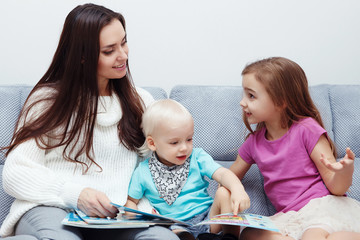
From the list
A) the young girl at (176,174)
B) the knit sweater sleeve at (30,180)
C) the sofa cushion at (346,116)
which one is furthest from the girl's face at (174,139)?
the sofa cushion at (346,116)

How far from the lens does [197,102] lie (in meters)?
2.13

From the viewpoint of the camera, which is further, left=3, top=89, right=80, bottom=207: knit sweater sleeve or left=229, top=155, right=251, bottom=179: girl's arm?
left=229, top=155, right=251, bottom=179: girl's arm

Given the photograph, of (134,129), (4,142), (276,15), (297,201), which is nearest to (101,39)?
(134,129)

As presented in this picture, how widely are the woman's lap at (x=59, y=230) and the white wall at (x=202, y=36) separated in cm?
105

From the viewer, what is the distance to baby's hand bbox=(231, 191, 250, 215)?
1523 millimetres

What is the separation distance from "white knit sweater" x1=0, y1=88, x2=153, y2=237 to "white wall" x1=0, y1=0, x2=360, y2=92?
23.1 inches

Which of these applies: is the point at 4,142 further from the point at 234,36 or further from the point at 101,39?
the point at 234,36

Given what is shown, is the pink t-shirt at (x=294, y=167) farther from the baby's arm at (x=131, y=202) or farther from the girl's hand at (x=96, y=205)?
the girl's hand at (x=96, y=205)

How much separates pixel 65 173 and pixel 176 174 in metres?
0.40

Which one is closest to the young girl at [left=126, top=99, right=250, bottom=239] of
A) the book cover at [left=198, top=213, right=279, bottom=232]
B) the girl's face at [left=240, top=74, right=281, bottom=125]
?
the book cover at [left=198, top=213, right=279, bottom=232]

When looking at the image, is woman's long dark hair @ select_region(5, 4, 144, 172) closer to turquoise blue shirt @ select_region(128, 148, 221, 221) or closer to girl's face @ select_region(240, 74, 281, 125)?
turquoise blue shirt @ select_region(128, 148, 221, 221)

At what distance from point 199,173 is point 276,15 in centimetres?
114

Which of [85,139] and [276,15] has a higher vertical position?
[276,15]

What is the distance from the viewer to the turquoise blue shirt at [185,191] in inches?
66.2
